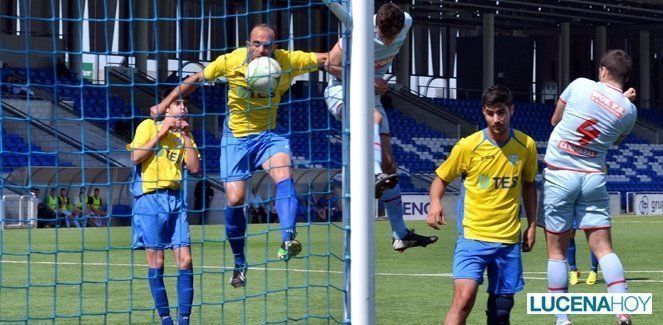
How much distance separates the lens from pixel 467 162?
7.45 meters

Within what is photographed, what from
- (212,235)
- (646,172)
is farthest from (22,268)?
(646,172)

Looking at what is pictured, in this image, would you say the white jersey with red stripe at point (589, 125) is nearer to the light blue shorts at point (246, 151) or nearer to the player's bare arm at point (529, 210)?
the player's bare arm at point (529, 210)

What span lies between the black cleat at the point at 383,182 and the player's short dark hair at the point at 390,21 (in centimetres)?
95

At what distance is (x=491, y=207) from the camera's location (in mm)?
7379

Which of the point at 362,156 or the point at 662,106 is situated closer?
the point at 362,156

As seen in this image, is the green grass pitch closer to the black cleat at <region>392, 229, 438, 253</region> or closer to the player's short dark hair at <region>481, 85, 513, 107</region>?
the black cleat at <region>392, 229, 438, 253</region>

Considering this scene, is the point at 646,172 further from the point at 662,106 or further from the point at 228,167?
the point at 228,167

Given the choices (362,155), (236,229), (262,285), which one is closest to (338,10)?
(362,155)

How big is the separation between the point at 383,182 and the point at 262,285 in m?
4.54

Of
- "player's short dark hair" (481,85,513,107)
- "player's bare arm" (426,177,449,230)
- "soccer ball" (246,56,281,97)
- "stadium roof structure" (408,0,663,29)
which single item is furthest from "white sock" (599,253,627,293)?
"stadium roof structure" (408,0,663,29)

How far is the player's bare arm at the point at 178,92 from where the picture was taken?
8383 mm

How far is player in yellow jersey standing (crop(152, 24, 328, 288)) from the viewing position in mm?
8633

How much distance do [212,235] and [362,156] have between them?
17.0 metres

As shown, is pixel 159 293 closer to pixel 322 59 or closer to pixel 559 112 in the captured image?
pixel 322 59
